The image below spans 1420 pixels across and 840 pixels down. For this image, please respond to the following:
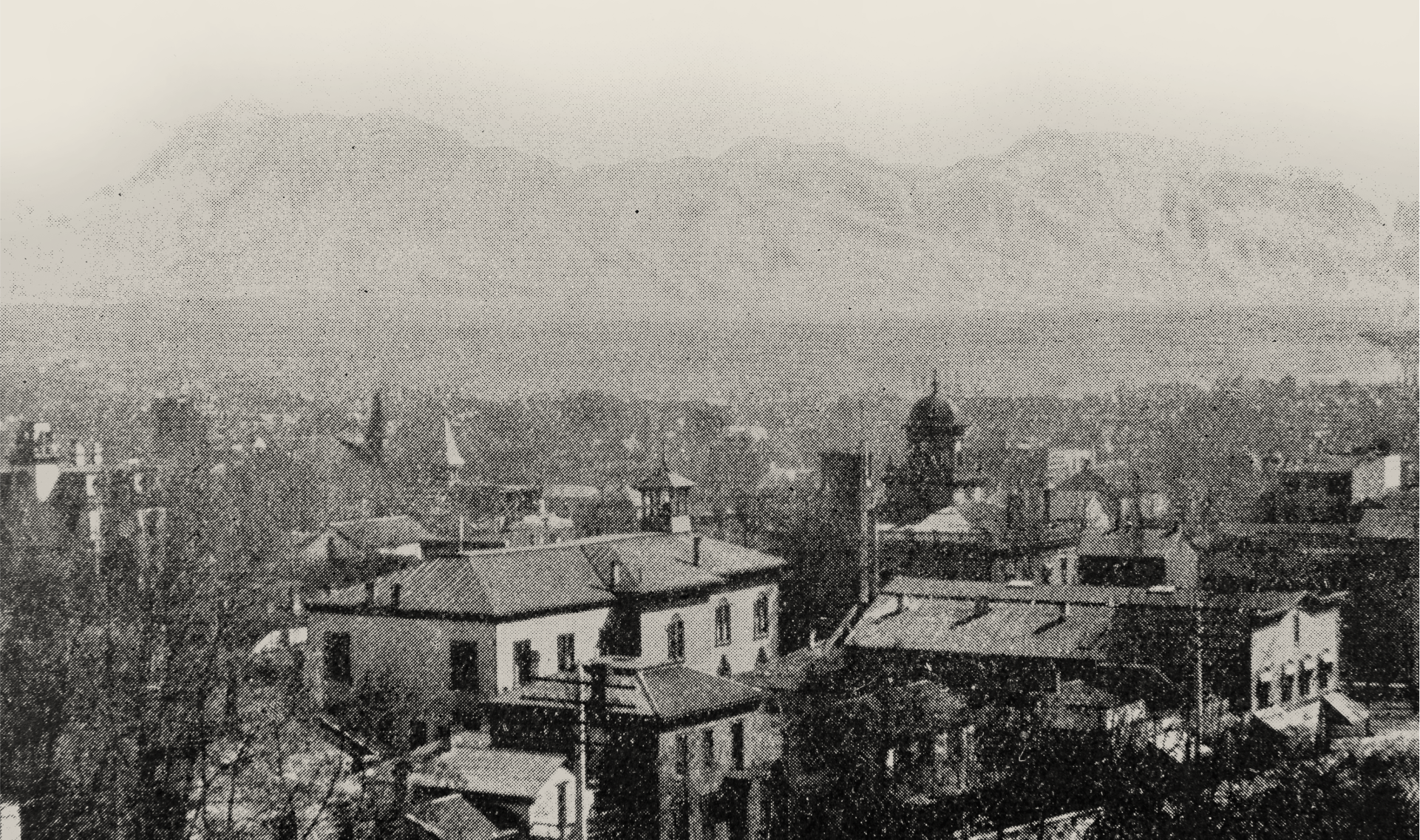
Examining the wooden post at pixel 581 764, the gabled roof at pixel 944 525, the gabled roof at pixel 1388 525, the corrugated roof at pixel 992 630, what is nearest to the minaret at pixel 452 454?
the gabled roof at pixel 944 525

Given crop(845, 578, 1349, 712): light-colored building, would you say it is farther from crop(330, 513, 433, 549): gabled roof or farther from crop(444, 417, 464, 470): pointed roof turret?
crop(444, 417, 464, 470): pointed roof turret

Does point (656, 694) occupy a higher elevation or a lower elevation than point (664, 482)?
lower

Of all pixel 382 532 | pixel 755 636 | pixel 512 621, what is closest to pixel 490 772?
pixel 512 621

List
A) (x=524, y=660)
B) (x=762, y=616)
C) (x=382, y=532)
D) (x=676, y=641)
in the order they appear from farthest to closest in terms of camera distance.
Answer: (x=382, y=532), (x=762, y=616), (x=676, y=641), (x=524, y=660)

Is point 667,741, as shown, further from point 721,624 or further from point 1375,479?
point 1375,479

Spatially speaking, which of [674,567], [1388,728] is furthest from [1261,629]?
[674,567]

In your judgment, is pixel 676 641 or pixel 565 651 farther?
pixel 676 641
